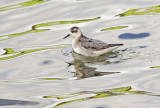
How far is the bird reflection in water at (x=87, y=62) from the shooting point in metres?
14.3

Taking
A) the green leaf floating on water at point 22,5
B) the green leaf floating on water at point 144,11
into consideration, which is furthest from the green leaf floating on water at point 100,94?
the green leaf floating on water at point 22,5

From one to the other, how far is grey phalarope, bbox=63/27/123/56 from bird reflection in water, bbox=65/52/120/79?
0.16m

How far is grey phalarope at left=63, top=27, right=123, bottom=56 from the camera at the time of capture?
52.2ft

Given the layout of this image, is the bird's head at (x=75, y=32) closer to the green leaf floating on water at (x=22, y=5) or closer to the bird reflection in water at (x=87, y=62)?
the bird reflection in water at (x=87, y=62)

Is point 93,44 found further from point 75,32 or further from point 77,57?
point 75,32

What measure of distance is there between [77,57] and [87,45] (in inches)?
19.2

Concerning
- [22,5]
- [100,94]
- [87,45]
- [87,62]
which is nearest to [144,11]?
[87,45]

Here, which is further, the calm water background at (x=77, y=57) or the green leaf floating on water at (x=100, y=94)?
the calm water background at (x=77, y=57)

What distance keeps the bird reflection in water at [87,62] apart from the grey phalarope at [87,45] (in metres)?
0.16

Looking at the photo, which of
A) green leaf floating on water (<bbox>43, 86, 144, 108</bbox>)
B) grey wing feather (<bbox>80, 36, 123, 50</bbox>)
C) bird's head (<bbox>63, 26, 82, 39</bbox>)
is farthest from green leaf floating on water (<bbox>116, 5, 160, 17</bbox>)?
green leaf floating on water (<bbox>43, 86, 144, 108</bbox>)

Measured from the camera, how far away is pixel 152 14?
1914 cm

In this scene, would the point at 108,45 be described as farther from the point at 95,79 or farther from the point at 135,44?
the point at 95,79

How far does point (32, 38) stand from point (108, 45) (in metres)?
3.41

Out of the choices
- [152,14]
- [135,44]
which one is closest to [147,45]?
[135,44]
